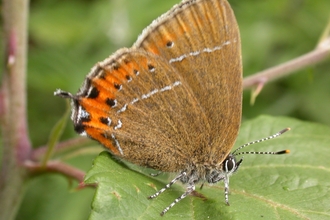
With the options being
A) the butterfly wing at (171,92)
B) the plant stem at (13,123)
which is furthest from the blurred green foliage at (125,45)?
the butterfly wing at (171,92)

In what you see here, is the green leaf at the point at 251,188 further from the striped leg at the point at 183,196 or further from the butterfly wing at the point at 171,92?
the butterfly wing at the point at 171,92

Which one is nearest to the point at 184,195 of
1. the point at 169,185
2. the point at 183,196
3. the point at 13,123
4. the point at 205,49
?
the point at 183,196

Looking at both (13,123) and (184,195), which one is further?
(13,123)

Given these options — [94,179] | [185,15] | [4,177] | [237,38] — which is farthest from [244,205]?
[4,177]

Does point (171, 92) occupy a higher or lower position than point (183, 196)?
higher

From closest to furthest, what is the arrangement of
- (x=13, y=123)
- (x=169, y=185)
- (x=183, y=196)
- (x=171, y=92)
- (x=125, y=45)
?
(x=183, y=196), (x=169, y=185), (x=171, y=92), (x=13, y=123), (x=125, y=45)

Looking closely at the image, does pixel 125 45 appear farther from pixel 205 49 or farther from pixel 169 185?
pixel 169 185
